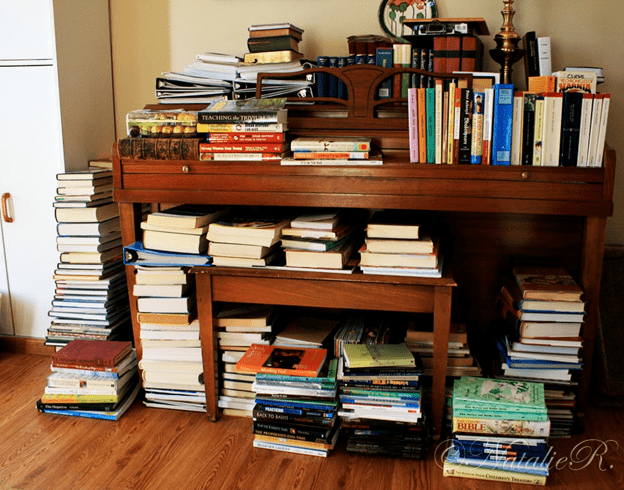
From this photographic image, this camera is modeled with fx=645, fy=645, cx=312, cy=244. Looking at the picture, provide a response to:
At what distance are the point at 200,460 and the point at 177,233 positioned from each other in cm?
77

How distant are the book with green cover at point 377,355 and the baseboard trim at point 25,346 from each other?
1.54 meters

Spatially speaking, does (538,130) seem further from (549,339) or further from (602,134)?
(549,339)

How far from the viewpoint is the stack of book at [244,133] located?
2.21m

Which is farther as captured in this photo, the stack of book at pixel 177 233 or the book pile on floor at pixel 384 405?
the stack of book at pixel 177 233

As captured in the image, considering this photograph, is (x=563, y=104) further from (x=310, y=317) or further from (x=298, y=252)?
(x=310, y=317)

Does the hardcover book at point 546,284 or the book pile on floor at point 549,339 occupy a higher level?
the hardcover book at point 546,284

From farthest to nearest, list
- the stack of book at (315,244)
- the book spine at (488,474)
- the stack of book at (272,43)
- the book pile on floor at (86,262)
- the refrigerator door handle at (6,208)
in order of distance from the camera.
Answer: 1. the refrigerator door handle at (6,208)
2. the book pile on floor at (86,262)
3. the stack of book at (272,43)
4. the stack of book at (315,244)
5. the book spine at (488,474)

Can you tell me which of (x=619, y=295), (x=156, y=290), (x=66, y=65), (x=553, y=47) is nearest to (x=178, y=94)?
(x=66, y=65)

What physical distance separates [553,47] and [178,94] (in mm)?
1494

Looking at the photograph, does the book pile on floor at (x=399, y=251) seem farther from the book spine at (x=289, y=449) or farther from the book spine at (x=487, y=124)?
the book spine at (x=289, y=449)

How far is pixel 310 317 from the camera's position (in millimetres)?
2605

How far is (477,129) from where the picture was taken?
2.11 metres

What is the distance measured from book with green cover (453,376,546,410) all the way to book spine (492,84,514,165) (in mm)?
726

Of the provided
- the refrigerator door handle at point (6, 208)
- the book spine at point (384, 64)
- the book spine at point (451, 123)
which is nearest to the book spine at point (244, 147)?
the book spine at point (384, 64)
